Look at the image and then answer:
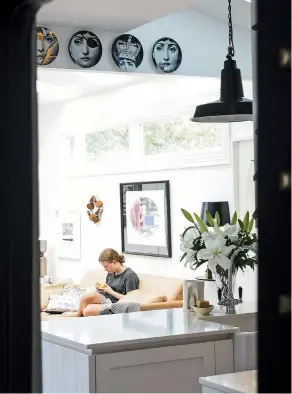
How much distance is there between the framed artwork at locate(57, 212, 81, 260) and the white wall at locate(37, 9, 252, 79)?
3.93 m

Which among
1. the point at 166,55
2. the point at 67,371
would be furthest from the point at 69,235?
the point at 67,371

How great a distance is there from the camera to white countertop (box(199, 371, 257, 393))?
238cm

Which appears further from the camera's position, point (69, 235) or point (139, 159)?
point (69, 235)

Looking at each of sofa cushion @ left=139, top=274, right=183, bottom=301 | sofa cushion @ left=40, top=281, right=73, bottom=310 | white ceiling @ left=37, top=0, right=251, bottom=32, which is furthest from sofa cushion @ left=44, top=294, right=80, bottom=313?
white ceiling @ left=37, top=0, right=251, bottom=32

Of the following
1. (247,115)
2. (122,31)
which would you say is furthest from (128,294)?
(247,115)

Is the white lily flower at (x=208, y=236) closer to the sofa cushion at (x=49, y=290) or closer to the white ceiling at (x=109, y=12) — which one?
the white ceiling at (x=109, y=12)

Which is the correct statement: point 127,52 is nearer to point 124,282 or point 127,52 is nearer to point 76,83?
point 124,282

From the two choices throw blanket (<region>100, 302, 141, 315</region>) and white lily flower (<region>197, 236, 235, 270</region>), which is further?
throw blanket (<region>100, 302, 141, 315</region>)

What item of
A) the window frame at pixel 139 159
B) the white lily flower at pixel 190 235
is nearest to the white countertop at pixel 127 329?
the white lily flower at pixel 190 235

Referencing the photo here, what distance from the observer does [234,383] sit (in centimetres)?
246

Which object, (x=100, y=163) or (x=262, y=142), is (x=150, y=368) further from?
(x=100, y=163)

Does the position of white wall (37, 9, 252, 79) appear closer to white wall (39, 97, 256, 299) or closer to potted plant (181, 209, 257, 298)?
white wall (39, 97, 256, 299)

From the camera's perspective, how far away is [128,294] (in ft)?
23.1

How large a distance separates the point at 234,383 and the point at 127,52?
2.93 m
